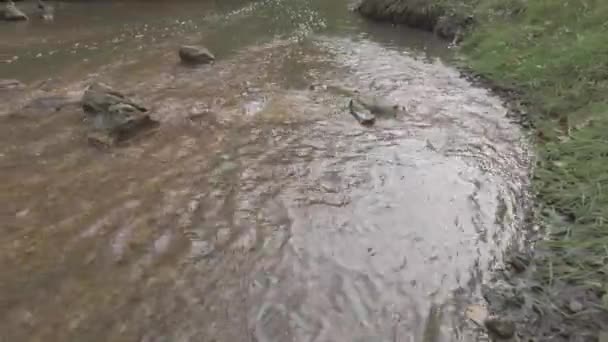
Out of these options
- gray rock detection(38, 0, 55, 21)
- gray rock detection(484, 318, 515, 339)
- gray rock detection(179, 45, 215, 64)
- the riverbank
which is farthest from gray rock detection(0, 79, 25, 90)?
gray rock detection(484, 318, 515, 339)

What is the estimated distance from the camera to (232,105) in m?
10.9

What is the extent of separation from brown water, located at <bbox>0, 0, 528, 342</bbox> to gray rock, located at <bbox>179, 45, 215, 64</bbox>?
0.38 m

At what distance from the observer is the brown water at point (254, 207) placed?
5375 mm

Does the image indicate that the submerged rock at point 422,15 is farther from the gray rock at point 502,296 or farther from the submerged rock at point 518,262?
the gray rock at point 502,296

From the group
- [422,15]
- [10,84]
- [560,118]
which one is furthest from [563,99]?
[10,84]

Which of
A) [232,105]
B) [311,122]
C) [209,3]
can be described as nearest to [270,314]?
[311,122]

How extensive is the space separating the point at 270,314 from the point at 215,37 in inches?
510

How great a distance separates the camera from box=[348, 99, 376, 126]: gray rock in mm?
10172

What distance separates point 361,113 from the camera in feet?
34.2

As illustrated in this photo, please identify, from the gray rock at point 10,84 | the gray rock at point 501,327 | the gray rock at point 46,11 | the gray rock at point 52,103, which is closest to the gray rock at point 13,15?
the gray rock at point 46,11

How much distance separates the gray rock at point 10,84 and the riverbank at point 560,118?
10.6 metres

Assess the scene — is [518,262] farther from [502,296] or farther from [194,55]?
[194,55]

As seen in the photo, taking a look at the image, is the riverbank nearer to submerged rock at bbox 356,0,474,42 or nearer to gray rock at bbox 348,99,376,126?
submerged rock at bbox 356,0,474,42

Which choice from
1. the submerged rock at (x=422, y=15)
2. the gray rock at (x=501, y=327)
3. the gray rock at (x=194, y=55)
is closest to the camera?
the gray rock at (x=501, y=327)
